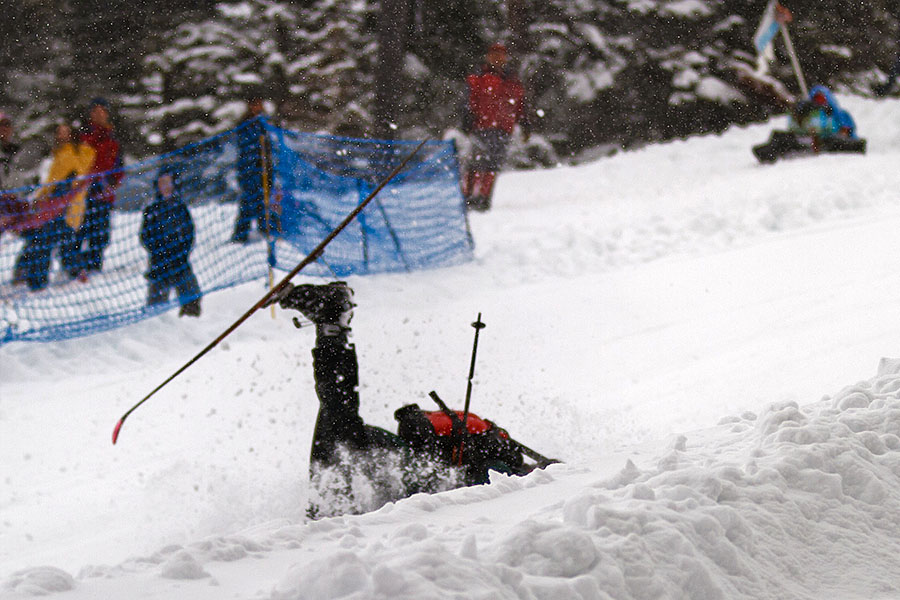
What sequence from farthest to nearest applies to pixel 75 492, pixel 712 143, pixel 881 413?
pixel 712 143
pixel 75 492
pixel 881 413

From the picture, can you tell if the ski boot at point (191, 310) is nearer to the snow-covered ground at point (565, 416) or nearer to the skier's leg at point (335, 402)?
the snow-covered ground at point (565, 416)

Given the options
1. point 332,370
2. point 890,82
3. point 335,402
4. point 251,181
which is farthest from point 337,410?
point 890,82

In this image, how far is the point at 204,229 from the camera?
29.9 ft

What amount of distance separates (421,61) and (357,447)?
47.3ft

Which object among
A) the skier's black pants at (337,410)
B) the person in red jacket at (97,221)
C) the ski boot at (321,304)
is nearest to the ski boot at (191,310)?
the person in red jacket at (97,221)

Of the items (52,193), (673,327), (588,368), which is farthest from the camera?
(52,193)

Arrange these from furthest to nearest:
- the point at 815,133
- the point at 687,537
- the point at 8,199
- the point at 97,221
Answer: the point at 815,133 < the point at 8,199 < the point at 97,221 < the point at 687,537

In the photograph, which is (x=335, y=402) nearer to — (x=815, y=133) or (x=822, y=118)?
(x=815, y=133)

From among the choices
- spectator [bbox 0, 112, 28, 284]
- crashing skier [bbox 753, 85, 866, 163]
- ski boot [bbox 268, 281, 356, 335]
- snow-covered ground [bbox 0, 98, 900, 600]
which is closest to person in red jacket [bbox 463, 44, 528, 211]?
snow-covered ground [bbox 0, 98, 900, 600]

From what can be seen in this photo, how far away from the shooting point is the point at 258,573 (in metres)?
2.43

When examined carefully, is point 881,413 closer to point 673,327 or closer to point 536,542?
point 536,542

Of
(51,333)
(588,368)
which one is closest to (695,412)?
(588,368)

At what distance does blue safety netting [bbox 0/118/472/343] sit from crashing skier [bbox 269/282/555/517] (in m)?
3.71

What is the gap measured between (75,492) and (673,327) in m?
5.12
